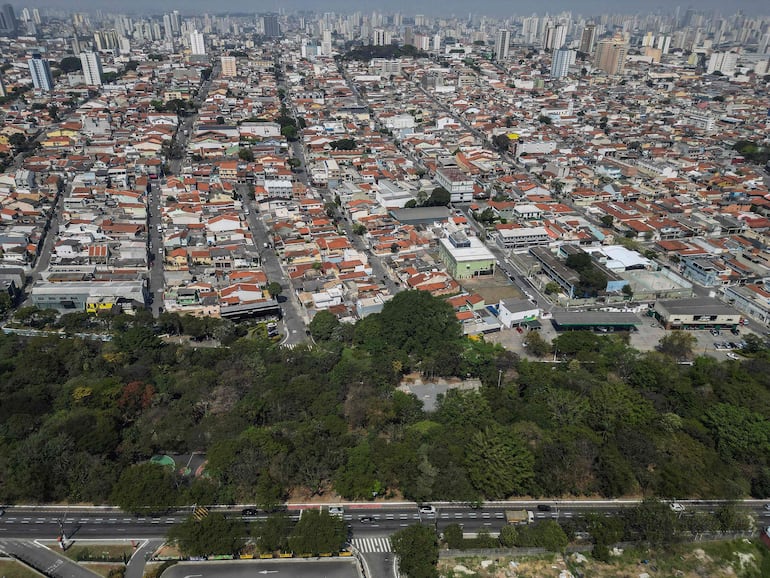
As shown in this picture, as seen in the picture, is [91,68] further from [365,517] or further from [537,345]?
[365,517]

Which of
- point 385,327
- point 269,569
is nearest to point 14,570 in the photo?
point 269,569

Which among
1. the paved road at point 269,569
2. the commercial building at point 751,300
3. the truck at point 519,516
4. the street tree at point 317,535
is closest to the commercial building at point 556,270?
the commercial building at point 751,300

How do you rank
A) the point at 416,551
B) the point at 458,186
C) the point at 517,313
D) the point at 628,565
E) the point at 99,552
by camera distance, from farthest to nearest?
1. the point at 458,186
2. the point at 517,313
3. the point at 628,565
4. the point at 99,552
5. the point at 416,551

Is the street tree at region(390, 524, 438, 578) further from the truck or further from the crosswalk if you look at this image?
the truck

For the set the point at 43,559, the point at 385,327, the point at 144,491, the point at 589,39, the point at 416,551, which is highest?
the point at 589,39

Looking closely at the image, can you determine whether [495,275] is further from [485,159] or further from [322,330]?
[485,159]

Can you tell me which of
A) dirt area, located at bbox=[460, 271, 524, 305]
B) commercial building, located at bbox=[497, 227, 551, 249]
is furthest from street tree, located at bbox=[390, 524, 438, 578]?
commercial building, located at bbox=[497, 227, 551, 249]

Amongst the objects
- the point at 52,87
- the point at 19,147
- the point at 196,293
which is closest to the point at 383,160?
the point at 196,293

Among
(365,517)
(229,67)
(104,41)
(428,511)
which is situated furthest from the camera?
(104,41)
